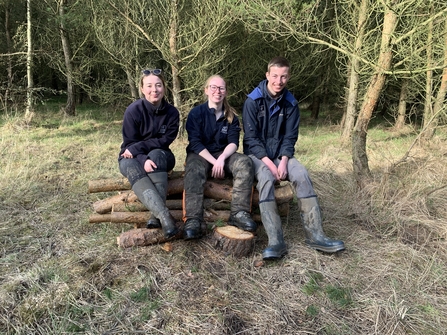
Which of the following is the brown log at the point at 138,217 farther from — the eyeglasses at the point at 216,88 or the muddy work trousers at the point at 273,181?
the eyeglasses at the point at 216,88

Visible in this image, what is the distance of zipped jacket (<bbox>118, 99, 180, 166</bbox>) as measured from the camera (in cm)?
337

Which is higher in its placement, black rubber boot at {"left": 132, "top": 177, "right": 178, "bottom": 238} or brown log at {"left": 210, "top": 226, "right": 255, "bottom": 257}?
black rubber boot at {"left": 132, "top": 177, "right": 178, "bottom": 238}

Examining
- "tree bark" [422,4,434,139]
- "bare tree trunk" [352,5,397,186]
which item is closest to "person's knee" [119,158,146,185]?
"bare tree trunk" [352,5,397,186]

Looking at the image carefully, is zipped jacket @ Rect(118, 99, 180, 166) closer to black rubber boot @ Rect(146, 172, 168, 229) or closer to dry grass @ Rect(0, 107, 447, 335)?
black rubber boot @ Rect(146, 172, 168, 229)

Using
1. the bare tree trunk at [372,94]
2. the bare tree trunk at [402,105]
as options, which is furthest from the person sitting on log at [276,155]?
the bare tree trunk at [402,105]

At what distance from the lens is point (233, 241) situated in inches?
117

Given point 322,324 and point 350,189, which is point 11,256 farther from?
point 350,189

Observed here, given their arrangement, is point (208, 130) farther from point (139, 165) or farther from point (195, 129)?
point (139, 165)

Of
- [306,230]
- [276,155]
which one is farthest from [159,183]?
[306,230]

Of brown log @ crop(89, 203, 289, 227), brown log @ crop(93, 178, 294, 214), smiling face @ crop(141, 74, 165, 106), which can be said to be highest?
smiling face @ crop(141, 74, 165, 106)

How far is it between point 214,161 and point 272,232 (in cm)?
92

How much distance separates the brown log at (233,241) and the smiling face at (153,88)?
1.46 metres

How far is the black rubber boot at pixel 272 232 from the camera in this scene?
2.92m

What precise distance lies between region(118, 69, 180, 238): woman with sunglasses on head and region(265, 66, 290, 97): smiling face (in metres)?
1.07
